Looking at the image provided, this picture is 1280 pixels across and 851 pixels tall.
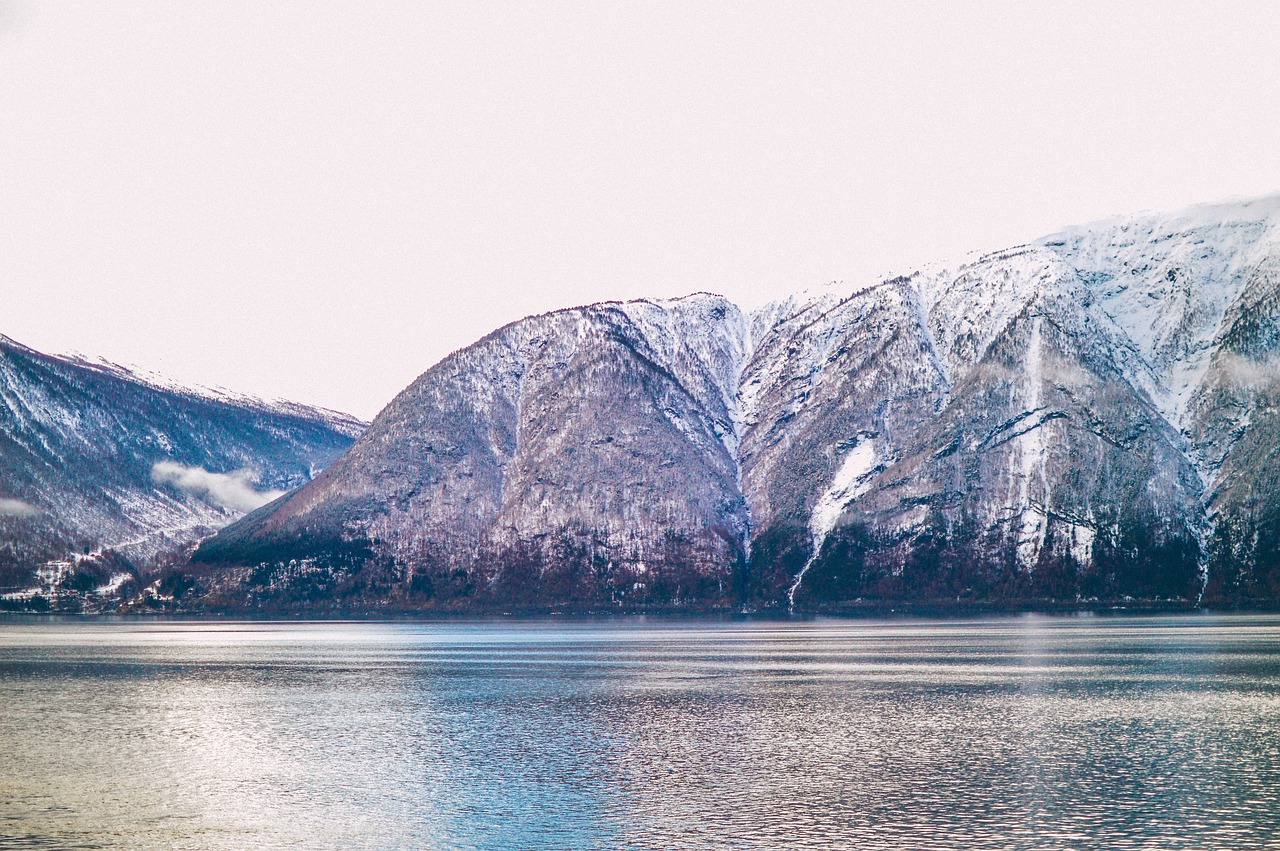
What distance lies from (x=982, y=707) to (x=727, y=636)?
10838 centimetres

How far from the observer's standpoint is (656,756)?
2494 inches

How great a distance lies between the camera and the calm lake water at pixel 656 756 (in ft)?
154

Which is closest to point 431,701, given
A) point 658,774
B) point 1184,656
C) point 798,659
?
point 658,774

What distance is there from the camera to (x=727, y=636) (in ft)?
621

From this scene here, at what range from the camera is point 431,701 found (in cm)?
9138

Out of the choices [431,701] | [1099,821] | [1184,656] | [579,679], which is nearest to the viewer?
[1099,821]

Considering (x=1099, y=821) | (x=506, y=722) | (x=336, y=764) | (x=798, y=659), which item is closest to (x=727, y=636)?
(x=798, y=659)

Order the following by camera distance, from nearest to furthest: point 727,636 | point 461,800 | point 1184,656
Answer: point 461,800
point 1184,656
point 727,636

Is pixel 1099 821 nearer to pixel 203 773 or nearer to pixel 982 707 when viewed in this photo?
pixel 982 707

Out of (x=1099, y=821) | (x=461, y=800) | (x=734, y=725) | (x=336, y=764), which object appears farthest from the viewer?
(x=734, y=725)

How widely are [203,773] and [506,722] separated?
21488 millimetres

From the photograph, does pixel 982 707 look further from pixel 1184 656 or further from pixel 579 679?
pixel 1184 656

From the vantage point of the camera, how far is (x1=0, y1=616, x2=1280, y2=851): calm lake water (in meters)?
47.1

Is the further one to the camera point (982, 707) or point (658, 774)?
point (982, 707)
